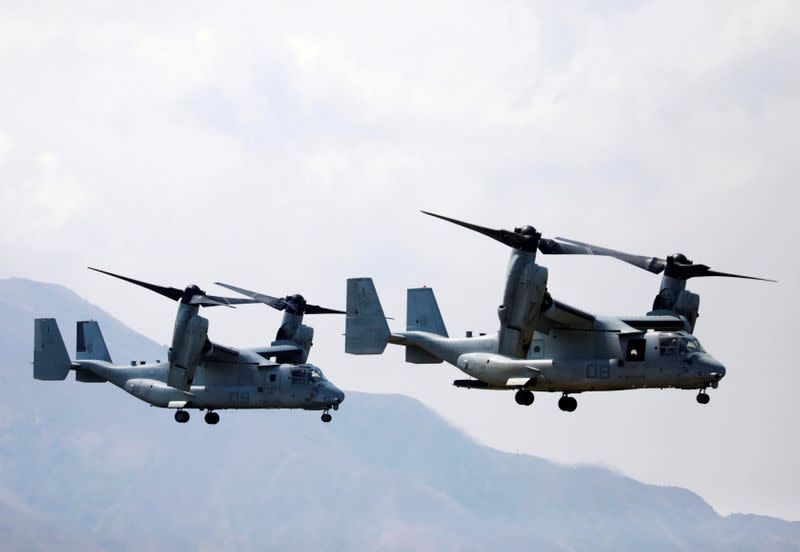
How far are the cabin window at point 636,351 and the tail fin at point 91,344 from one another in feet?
139

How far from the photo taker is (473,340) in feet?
228

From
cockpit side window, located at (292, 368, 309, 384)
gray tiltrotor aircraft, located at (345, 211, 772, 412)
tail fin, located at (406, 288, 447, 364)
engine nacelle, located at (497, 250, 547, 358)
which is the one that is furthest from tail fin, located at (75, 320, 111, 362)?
engine nacelle, located at (497, 250, 547, 358)

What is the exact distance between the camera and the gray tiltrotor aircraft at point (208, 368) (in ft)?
254

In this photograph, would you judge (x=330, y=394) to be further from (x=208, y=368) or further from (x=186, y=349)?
(x=186, y=349)

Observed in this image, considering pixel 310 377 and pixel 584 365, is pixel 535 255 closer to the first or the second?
pixel 584 365

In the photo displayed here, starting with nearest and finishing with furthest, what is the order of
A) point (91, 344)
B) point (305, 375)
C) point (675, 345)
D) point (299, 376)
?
1. point (675, 345)
2. point (299, 376)
3. point (305, 375)
4. point (91, 344)

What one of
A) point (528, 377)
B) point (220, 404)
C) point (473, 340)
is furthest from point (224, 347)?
point (528, 377)

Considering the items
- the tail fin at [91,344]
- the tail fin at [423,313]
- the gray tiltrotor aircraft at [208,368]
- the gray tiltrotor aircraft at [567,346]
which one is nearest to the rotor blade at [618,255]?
the gray tiltrotor aircraft at [567,346]

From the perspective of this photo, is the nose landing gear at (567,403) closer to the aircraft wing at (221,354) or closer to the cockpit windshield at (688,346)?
the cockpit windshield at (688,346)

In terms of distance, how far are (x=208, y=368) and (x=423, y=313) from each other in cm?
1483

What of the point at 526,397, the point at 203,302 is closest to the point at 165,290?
the point at 203,302

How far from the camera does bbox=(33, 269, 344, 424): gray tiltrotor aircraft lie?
254 ft

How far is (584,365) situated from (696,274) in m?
9.29

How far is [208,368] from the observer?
84.4 m
